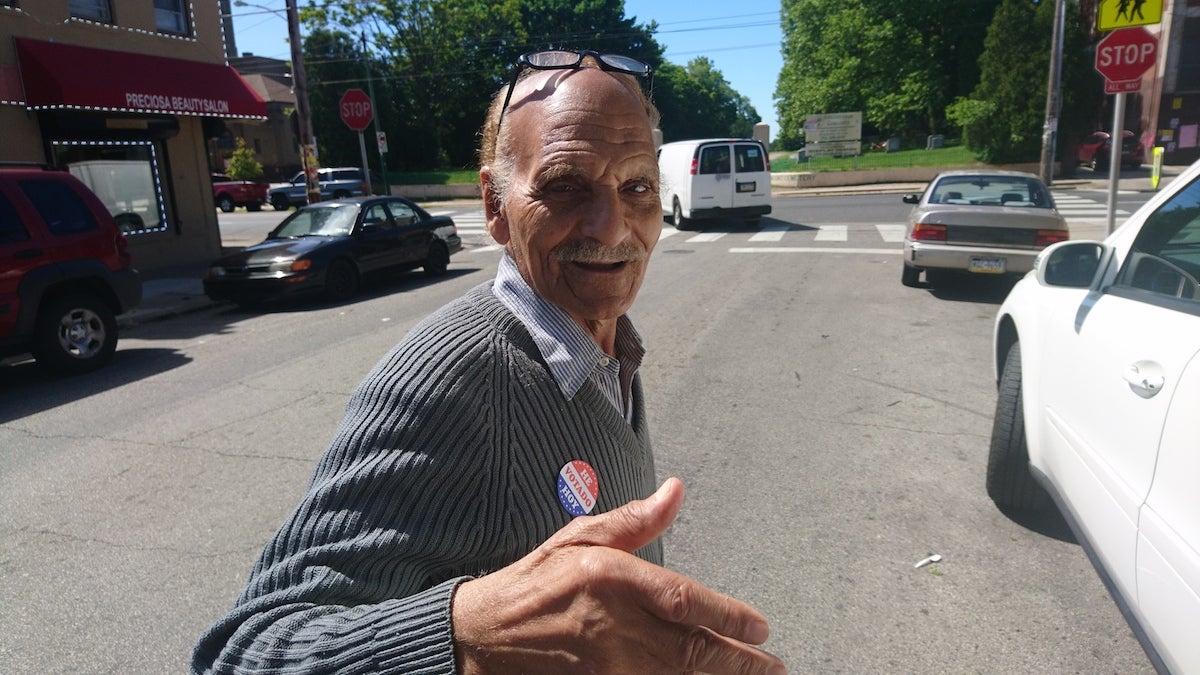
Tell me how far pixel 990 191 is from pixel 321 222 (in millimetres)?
10152

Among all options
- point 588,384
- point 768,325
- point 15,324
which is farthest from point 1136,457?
point 15,324

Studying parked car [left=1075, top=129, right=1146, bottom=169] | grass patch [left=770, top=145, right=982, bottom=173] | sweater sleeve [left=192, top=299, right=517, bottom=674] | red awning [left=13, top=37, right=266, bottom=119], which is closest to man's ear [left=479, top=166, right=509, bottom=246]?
sweater sleeve [left=192, top=299, right=517, bottom=674]

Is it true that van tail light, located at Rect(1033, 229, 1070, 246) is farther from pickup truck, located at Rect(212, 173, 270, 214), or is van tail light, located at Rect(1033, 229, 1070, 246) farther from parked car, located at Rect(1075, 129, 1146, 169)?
pickup truck, located at Rect(212, 173, 270, 214)

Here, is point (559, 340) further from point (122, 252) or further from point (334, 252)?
point (334, 252)

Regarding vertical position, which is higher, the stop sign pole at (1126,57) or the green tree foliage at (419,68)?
the green tree foliage at (419,68)

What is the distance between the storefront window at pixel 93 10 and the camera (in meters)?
13.4

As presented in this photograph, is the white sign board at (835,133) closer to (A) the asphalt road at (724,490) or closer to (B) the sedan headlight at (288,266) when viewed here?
(A) the asphalt road at (724,490)

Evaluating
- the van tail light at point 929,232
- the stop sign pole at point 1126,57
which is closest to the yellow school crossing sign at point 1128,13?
the stop sign pole at point 1126,57

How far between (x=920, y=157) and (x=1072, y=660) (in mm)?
36729

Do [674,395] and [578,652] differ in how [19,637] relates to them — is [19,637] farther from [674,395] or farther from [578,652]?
[674,395]

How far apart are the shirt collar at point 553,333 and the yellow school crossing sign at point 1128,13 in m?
8.44

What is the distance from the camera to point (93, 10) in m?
13.8

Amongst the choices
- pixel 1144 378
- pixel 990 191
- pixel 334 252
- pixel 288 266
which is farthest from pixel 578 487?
pixel 990 191

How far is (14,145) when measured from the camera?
41.9 ft
